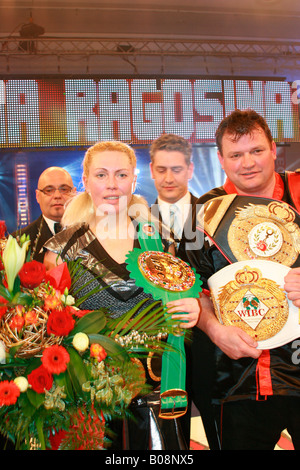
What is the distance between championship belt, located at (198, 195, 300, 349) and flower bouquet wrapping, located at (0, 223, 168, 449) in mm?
576

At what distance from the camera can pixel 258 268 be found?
169 cm

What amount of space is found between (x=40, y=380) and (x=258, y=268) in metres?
0.93

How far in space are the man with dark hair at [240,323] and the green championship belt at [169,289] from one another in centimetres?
25

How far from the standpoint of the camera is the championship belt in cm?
167

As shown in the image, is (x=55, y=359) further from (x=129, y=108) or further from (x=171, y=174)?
(x=129, y=108)

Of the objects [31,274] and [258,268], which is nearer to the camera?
[31,274]

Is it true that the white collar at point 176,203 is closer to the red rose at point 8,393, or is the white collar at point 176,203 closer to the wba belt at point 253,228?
the wba belt at point 253,228

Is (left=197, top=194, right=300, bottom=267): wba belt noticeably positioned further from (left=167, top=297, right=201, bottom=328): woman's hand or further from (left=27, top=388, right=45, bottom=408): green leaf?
(left=27, top=388, right=45, bottom=408): green leaf

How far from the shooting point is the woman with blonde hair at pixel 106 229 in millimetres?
1711

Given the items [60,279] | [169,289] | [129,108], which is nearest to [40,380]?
[60,279]

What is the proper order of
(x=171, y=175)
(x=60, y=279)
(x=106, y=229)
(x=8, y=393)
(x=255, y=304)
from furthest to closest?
(x=171, y=175) < (x=106, y=229) < (x=255, y=304) < (x=60, y=279) < (x=8, y=393)

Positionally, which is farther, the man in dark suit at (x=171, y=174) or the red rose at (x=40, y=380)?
the man in dark suit at (x=171, y=174)

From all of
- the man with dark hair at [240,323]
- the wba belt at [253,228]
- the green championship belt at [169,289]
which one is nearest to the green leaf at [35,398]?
the green championship belt at [169,289]
